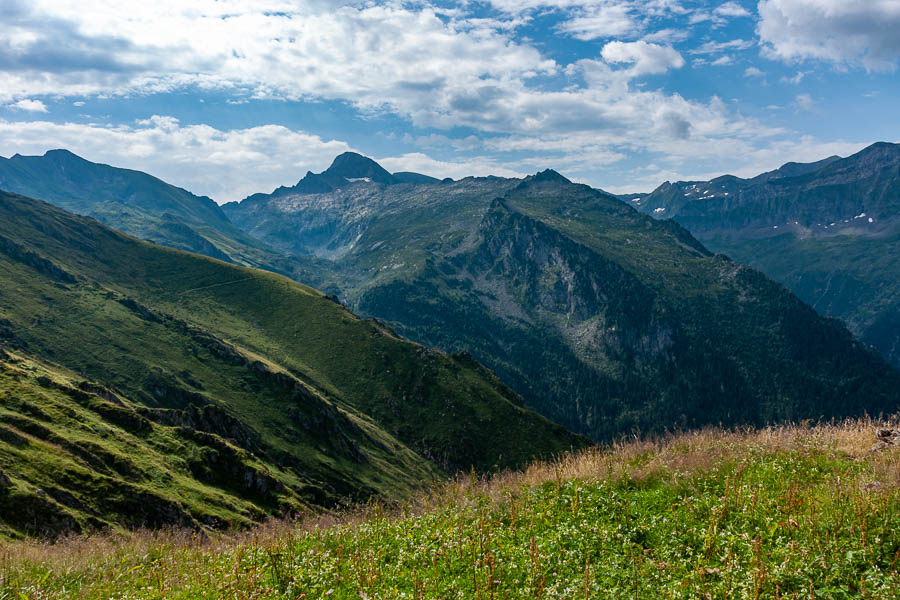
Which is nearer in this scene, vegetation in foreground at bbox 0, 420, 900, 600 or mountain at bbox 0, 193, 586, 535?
vegetation in foreground at bbox 0, 420, 900, 600

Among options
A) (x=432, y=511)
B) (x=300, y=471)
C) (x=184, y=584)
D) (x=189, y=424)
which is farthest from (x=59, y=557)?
(x=300, y=471)

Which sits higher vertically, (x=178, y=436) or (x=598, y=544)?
(x=598, y=544)

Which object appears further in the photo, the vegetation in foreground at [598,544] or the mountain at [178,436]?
the mountain at [178,436]

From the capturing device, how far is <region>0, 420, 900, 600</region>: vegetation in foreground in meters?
10.0

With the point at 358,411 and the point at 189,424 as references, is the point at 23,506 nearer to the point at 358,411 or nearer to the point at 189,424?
the point at 189,424

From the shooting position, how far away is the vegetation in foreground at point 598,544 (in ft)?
32.9

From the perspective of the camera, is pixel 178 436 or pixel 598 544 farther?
pixel 178 436

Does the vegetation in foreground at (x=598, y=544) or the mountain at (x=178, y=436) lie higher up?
the vegetation in foreground at (x=598, y=544)

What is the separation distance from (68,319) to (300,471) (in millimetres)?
129345

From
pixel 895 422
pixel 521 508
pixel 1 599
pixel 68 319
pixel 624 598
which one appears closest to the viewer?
pixel 624 598

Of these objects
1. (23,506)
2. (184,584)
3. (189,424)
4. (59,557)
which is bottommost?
(189,424)

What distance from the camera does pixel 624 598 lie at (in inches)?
384

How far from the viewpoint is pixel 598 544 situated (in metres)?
12.2

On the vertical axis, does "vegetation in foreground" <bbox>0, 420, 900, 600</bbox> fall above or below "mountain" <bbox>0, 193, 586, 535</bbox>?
above
